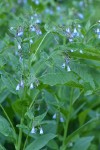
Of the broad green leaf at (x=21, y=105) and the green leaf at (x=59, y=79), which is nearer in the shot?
the green leaf at (x=59, y=79)

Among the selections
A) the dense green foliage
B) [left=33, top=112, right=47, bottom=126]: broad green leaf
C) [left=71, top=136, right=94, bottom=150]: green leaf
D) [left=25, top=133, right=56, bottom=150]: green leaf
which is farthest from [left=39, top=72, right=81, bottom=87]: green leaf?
[left=71, top=136, right=94, bottom=150]: green leaf

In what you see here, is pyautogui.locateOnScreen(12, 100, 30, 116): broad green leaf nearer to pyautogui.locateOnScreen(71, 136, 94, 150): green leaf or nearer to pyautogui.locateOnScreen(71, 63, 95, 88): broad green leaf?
pyautogui.locateOnScreen(71, 63, 95, 88): broad green leaf

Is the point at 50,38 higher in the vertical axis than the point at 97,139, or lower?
higher

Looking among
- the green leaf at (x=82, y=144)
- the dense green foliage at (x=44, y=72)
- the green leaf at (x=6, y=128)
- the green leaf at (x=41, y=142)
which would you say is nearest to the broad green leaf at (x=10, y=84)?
the dense green foliage at (x=44, y=72)

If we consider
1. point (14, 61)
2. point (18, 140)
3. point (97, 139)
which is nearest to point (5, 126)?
point (18, 140)

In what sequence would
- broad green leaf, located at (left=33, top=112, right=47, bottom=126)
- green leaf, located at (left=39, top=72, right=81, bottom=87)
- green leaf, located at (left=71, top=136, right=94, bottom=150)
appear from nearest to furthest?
green leaf, located at (left=39, top=72, right=81, bottom=87) → broad green leaf, located at (left=33, top=112, right=47, bottom=126) → green leaf, located at (left=71, top=136, right=94, bottom=150)

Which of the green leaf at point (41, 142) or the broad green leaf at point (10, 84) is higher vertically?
the broad green leaf at point (10, 84)

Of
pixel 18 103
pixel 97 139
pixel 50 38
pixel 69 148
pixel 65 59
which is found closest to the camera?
pixel 65 59

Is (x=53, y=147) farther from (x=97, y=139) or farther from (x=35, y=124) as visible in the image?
(x=97, y=139)

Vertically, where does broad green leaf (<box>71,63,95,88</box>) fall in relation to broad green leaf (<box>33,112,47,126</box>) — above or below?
above

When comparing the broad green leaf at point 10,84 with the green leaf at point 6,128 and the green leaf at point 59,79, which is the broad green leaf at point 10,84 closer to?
the green leaf at point 6,128

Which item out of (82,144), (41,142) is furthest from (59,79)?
(82,144)
